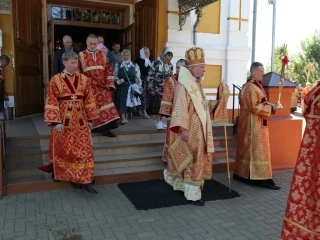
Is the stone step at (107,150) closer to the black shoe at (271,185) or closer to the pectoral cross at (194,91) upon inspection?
the black shoe at (271,185)

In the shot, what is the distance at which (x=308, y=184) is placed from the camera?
2.48 metres

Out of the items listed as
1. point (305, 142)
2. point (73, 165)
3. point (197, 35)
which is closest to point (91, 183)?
point (73, 165)

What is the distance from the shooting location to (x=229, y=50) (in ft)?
30.4

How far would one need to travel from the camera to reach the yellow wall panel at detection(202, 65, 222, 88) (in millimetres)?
9289

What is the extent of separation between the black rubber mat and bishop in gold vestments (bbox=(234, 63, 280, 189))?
55 centimetres

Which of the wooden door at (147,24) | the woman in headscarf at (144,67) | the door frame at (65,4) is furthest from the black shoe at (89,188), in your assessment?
the wooden door at (147,24)

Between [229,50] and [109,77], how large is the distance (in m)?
4.59

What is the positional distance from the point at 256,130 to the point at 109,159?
7.84 ft

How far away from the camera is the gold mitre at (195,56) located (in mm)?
4438

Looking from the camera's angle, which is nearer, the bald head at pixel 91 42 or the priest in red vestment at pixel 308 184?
the priest in red vestment at pixel 308 184

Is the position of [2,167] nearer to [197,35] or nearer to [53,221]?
[53,221]

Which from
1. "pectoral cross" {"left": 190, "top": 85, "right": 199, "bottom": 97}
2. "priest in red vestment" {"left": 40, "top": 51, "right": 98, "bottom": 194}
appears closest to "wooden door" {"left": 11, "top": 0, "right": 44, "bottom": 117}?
"priest in red vestment" {"left": 40, "top": 51, "right": 98, "bottom": 194}

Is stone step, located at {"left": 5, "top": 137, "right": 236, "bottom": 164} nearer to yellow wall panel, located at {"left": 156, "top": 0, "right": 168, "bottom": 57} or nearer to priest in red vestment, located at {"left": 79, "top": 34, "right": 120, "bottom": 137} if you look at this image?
priest in red vestment, located at {"left": 79, "top": 34, "right": 120, "bottom": 137}

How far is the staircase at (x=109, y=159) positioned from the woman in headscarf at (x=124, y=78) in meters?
0.75
